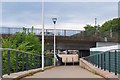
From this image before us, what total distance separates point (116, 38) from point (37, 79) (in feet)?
157

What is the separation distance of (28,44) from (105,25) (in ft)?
228

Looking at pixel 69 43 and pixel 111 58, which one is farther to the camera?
pixel 69 43

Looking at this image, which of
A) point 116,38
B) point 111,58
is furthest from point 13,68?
point 116,38

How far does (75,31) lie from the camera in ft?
190

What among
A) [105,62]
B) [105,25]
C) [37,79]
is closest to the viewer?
[37,79]

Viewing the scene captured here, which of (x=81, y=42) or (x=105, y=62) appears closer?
(x=105, y=62)

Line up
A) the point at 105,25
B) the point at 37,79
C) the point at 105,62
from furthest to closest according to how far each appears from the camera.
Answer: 1. the point at 105,25
2. the point at 105,62
3. the point at 37,79

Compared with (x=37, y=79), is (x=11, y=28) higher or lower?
higher

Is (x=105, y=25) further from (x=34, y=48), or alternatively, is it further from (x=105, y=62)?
(x=105, y=62)

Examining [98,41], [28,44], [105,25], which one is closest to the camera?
[28,44]

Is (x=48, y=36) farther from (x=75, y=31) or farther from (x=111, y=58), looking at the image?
(x=111, y=58)

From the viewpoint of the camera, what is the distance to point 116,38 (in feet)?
194

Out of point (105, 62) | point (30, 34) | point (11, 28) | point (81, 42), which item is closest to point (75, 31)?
point (81, 42)

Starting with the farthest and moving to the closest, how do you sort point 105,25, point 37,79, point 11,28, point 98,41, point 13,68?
1. point 105,25
2. point 98,41
3. point 11,28
4. point 13,68
5. point 37,79
